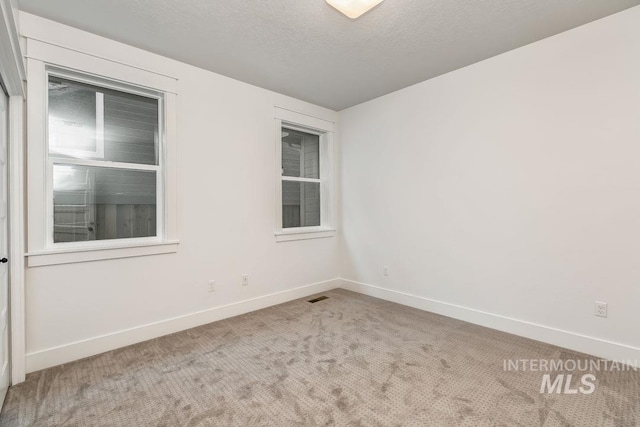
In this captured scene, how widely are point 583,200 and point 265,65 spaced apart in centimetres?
309

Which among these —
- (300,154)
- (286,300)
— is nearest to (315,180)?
(300,154)

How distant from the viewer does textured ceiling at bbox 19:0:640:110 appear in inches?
84.7

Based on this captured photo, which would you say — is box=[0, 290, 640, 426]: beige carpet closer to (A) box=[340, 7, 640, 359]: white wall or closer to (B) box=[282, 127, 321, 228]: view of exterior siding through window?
(A) box=[340, 7, 640, 359]: white wall

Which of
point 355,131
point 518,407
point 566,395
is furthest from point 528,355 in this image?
point 355,131

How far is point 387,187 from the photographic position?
387 cm

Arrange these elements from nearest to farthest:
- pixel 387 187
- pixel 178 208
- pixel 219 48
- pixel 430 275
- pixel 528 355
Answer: pixel 528 355 < pixel 219 48 < pixel 178 208 < pixel 430 275 < pixel 387 187

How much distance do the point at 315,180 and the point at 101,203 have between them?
2622mm

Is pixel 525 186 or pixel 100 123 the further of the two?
pixel 525 186

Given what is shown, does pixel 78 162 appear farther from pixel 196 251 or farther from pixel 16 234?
pixel 196 251

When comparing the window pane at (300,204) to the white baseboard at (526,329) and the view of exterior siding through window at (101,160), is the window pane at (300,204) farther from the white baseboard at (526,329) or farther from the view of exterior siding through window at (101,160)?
the view of exterior siding through window at (101,160)

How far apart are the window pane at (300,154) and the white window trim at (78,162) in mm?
1523

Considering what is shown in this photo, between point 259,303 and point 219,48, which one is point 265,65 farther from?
point 259,303

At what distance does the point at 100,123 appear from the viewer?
2.63 metres

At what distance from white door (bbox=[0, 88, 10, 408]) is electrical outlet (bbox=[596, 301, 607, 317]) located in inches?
166
